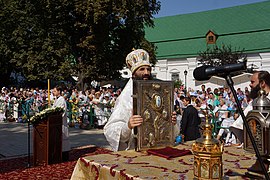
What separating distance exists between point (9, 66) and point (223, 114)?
107 ft

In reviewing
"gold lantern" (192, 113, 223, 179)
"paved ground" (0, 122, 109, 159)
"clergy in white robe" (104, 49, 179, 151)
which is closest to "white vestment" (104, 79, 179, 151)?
"clergy in white robe" (104, 49, 179, 151)

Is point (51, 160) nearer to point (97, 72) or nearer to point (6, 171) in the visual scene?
point (6, 171)

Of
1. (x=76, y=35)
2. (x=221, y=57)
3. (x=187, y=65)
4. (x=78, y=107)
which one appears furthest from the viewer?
(x=187, y=65)

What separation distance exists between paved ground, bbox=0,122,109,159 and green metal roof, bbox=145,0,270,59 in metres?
28.4

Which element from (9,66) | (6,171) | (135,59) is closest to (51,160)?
(6,171)

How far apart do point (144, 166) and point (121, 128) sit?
0.78 m

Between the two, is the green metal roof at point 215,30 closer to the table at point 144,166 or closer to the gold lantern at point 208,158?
the table at point 144,166

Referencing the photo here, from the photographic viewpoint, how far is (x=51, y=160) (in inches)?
319

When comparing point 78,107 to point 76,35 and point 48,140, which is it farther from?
point 76,35

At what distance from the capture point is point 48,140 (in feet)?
26.2

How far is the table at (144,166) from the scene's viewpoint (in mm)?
2168

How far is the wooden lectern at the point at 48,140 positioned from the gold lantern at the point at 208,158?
650cm

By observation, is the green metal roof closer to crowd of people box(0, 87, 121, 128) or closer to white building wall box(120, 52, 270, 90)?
white building wall box(120, 52, 270, 90)

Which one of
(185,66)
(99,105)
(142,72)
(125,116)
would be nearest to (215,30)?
(185,66)
